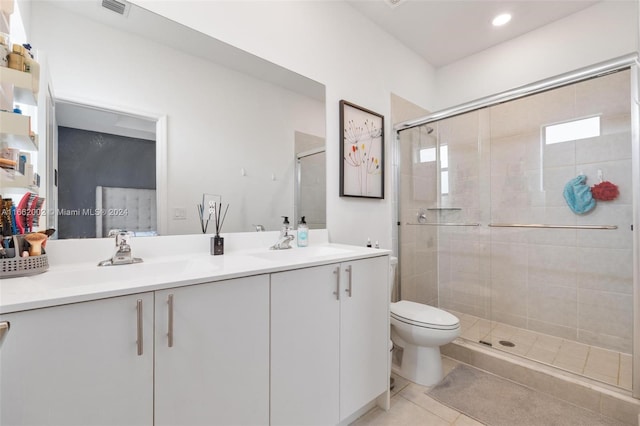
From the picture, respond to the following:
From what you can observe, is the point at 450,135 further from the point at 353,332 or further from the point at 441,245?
the point at 353,332

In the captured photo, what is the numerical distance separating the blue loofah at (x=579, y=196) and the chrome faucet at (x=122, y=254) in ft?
9.74

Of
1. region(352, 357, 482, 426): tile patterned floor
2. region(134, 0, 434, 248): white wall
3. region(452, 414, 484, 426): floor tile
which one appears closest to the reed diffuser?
region(134, 0, 434, 248): white wall

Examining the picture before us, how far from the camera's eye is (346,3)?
82.5 inches

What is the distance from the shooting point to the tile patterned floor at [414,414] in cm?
148

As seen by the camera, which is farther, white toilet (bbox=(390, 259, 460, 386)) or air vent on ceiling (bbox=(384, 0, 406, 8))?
air vent on ceiling (bbox=(384, 0, 406, 8))

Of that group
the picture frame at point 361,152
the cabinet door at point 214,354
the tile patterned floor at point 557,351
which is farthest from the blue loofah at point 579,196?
the cabinet door at point 214,354

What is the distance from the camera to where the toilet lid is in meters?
1.77

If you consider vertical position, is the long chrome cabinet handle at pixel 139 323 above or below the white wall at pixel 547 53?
below

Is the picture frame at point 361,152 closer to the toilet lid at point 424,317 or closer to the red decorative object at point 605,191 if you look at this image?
the toilet lid at point 424,317

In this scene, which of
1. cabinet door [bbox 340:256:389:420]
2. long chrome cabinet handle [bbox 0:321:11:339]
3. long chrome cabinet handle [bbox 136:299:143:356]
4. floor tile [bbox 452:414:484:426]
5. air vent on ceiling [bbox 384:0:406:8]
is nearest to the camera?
long chrome cabinet handle [bbox 0:321:11:339]

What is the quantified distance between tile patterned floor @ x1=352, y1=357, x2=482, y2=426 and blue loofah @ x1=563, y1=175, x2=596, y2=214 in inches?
71.2

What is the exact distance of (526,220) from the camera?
8.03ft

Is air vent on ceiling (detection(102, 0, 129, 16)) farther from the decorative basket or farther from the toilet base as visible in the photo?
the toilet base

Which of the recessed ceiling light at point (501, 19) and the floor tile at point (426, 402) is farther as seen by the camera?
the recessed ceiling light at point (501, 19)
